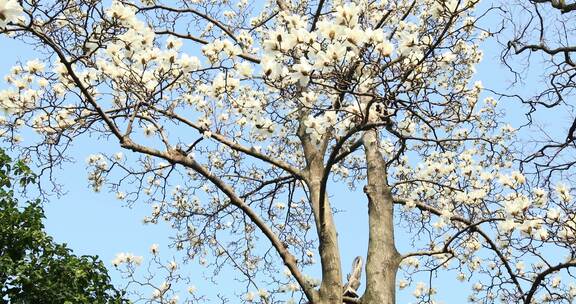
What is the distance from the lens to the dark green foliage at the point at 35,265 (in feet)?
17.9

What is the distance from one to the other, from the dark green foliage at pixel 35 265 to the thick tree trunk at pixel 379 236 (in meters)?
2.36

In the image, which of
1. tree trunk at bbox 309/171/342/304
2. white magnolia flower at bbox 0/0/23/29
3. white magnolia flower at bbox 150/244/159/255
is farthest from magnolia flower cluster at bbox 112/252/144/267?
white magnolia flower at bbox 0/0/23/29

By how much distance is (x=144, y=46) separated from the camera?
386cm

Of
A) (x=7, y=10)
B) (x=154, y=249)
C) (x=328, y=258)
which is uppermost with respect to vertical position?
(x=154, y=249)

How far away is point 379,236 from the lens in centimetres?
577

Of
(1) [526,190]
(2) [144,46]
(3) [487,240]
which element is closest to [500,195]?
(3) [487,240]

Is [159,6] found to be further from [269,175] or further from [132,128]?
[132,128]

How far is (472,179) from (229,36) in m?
3.22

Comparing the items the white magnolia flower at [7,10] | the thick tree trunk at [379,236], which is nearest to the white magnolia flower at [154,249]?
the thick tree trunk at [379,236]

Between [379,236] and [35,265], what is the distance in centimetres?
303

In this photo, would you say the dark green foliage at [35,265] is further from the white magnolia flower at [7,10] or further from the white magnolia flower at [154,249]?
the white magnolia flower at [7,10]

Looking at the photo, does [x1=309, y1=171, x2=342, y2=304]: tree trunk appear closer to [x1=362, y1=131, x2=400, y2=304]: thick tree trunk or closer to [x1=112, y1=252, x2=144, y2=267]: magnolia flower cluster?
[x1=362, y1=131, x2=400, y2=304]: thick tree trunk

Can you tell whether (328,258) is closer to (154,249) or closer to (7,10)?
(154,249)

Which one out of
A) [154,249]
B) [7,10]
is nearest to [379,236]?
[154,249]
